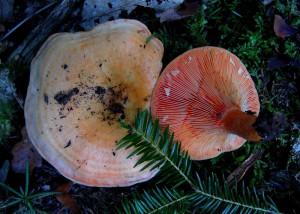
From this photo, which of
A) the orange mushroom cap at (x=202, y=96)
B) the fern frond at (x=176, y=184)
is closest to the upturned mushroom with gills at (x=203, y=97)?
the orange mushroom cap at (x=202, y=96)

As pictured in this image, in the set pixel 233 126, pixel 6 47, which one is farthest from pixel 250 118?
pixel 6 47

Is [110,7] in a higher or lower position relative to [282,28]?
higher

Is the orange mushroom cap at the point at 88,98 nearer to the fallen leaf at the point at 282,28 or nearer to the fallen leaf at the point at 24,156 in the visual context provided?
the fallen leaf at the point at 24,156

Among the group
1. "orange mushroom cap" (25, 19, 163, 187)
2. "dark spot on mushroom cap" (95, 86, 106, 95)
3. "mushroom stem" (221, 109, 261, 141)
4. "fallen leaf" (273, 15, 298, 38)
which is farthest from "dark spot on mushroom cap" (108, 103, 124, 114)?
"fallen leaf" (273, 15, 298, 38)

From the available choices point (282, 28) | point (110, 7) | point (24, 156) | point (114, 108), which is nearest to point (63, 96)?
point (114, 108)

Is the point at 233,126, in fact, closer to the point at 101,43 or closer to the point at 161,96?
the point at 161,96

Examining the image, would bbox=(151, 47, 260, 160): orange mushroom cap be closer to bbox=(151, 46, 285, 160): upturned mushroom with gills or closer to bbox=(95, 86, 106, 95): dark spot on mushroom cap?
bbox=(151, 46, 285, 160): upturned mushroom with gills

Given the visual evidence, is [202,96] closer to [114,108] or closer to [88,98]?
[114,108]
